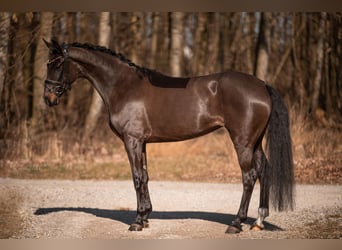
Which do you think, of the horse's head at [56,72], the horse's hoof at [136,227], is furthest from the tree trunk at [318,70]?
the horse's head at [56,72]

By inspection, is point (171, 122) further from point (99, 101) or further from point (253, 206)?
point (99, 101)

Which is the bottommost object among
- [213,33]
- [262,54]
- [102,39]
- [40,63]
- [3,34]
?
[40,63]

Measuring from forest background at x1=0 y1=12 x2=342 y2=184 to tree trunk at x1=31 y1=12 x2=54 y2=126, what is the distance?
3 cm

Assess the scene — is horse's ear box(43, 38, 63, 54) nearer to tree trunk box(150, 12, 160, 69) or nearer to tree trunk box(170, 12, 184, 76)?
tree trunk box(170, 12, 184, 76)

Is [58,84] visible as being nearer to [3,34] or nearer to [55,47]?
[55,47]

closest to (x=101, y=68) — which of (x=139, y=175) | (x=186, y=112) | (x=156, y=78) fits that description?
(x=156, y=78)

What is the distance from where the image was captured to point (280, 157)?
Answer: 6.89 m

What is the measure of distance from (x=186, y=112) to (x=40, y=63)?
896 centimetres

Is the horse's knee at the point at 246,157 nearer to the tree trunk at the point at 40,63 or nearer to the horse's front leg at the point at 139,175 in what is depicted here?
the horse's front leg at the point at 139,175

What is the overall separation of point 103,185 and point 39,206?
226 centimetres

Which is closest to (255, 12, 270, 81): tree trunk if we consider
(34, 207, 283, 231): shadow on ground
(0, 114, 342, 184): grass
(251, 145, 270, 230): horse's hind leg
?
(0, 114, 342, 184): grass

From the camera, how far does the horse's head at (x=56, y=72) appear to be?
7.14 meters

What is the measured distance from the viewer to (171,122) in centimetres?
700

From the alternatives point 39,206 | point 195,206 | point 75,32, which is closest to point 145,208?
point 195,206
